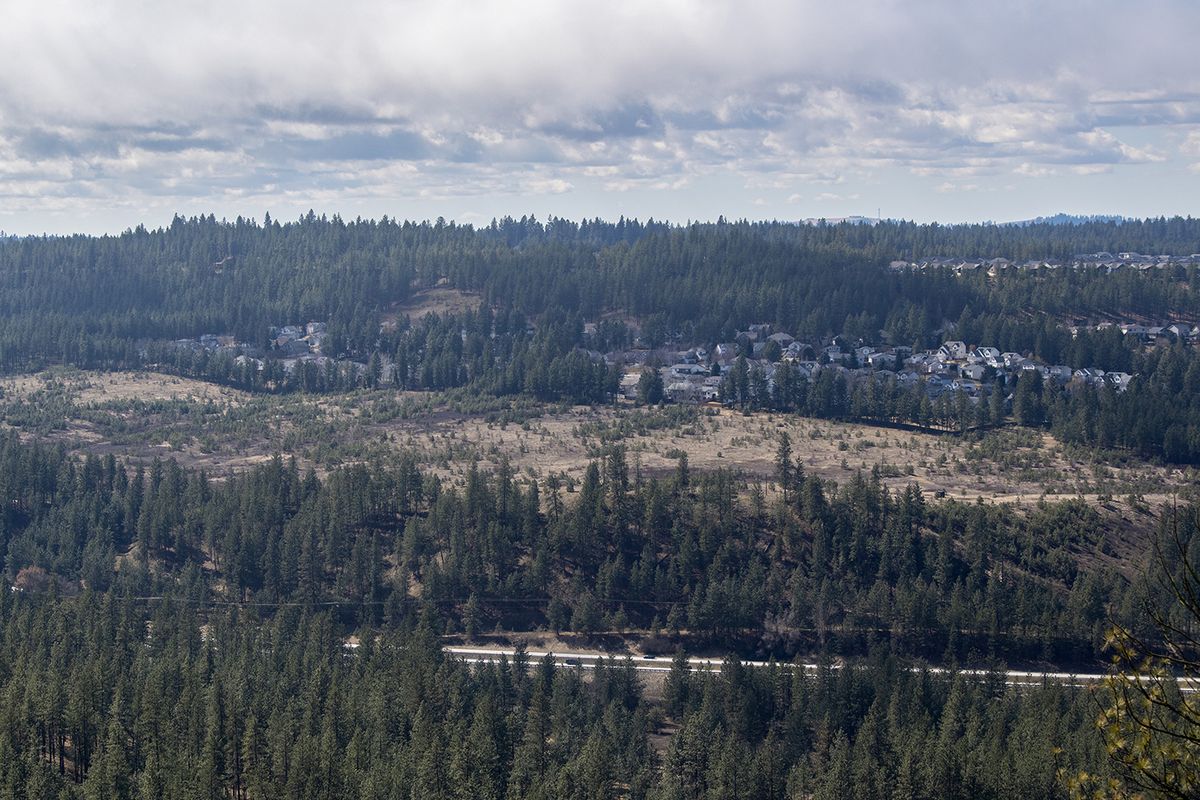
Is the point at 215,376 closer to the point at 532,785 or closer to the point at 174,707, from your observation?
the point at 174,707

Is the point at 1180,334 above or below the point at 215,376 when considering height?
above

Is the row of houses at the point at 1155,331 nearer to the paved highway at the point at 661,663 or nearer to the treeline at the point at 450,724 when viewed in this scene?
the paved highway at the point at 661,663

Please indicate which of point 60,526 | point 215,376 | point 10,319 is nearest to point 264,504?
point 60,526

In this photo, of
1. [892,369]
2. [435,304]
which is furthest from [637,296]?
[892,369]

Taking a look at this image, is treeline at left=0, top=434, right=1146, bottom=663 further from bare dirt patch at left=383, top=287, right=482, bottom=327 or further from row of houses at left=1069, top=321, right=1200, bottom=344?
bare dirt patch at left=383, top=287, right=482, bottom=327

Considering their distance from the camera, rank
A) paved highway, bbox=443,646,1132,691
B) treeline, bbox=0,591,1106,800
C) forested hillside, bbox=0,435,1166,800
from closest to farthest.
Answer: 1. treeline, bbox=0,591,1106,800
2. forested hillside, bbox=0,435,1166,800
3. paved highway, bbox=443,646,1132,691

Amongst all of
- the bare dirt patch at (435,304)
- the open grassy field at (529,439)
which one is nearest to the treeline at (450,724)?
the open grassy field at (529,439)

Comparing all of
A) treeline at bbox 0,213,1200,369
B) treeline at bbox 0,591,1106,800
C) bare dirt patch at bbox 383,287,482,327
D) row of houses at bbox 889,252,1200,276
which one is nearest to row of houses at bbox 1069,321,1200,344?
treeline at bbox 0,213,1200,369

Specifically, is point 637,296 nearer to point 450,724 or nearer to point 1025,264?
point 1025,264
